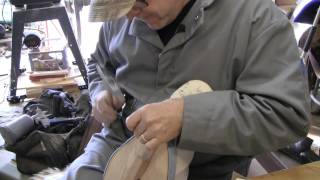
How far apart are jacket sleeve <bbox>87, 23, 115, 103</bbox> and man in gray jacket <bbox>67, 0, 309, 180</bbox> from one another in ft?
0.03

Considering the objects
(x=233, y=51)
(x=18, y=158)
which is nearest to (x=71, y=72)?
(x=18, y=158)

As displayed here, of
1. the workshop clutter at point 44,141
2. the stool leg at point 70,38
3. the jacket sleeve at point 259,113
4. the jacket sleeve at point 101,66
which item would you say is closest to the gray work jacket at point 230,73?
the jacket sleeve at point 259,113

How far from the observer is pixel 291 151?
5.95 feet

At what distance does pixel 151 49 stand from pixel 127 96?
0.20m

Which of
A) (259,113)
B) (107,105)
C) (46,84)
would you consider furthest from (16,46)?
(259,113)

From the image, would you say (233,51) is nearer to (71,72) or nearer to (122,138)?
(122,138)

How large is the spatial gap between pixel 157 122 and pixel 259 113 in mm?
230

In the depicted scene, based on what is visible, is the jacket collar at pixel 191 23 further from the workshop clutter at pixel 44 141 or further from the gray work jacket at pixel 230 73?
the workshop clutter at pixel 44 141

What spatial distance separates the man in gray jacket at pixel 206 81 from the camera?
76 centimetres

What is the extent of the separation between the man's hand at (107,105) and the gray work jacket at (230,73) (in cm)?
7

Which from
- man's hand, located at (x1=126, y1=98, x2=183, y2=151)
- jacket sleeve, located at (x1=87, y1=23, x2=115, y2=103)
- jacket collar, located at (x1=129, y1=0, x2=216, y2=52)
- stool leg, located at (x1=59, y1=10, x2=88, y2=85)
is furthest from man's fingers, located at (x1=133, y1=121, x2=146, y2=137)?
stool leg, located at (x1=59, y1=10, x2=88, y2=85)

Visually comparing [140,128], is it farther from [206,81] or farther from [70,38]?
[70,38]

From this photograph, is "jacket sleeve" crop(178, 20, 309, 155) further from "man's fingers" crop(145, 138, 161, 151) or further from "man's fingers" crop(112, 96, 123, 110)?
"man's fingers" crop(112, 96, 123, 110)

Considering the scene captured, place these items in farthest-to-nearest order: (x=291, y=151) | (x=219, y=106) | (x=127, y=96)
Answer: (x=291, y=151)
(x=127, y=96)
(x=219, y=106)
